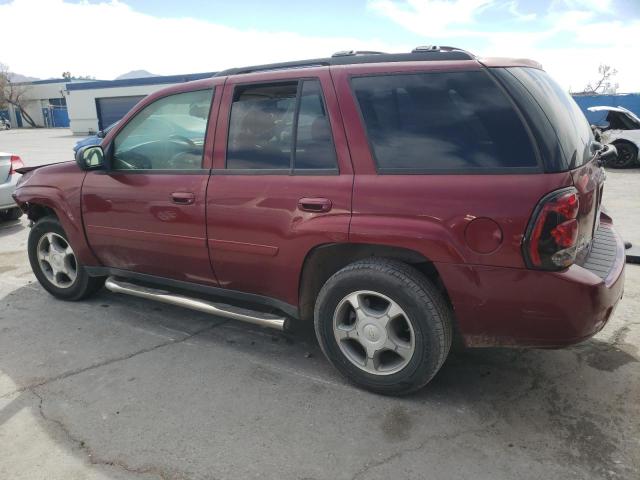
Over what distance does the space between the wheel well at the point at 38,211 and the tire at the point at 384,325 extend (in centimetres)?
292

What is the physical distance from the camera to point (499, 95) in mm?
2469

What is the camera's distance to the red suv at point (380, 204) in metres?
2.41

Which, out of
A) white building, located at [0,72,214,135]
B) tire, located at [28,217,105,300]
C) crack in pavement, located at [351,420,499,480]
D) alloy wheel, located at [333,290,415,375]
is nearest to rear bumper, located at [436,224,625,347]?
alloy wheel, located at [333,290,415,375]

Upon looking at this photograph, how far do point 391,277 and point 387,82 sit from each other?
1.08 meters

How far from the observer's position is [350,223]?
2.74m

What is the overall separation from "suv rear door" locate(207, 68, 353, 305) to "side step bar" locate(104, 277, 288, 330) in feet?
0.50

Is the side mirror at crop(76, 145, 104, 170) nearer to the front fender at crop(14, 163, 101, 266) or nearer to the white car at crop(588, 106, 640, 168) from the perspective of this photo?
the front fender at crop(14, 163, 101, 266)

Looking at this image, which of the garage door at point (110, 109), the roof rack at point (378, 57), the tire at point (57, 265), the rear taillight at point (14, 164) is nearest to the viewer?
the roof rack at point (378, 57)

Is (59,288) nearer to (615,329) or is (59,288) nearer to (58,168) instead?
(58,168)

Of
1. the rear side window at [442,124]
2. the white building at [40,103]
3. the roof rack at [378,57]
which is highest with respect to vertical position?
the roof rack at [378,57]

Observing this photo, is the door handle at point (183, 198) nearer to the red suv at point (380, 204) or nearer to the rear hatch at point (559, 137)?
the red suv at point (380, 204)

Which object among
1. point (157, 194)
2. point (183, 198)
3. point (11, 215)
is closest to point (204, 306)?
point (183, 198)

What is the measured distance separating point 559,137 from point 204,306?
2.43 m

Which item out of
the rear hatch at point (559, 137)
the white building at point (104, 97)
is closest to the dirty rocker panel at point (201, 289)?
the rear hatch at point (559, 137)
